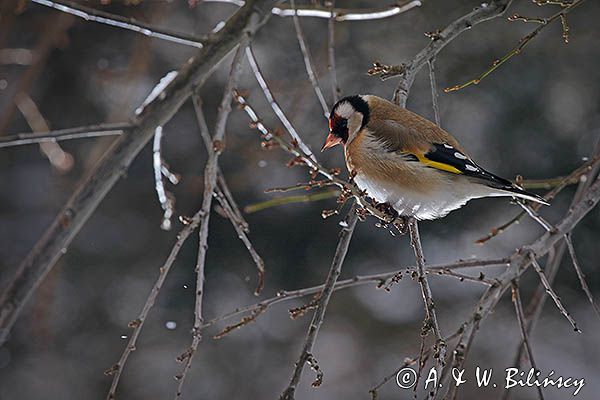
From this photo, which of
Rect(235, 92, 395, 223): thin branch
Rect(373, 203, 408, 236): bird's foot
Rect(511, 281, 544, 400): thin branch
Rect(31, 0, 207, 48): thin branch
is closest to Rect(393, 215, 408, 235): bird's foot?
Rect(373, 203, 408, 236): bird's foot

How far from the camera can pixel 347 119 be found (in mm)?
2895

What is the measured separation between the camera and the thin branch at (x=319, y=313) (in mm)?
1831

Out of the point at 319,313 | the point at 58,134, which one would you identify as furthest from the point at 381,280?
the point at 58,134

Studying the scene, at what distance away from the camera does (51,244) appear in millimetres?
2377

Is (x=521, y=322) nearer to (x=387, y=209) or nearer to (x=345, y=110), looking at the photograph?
(x=387, y=209)

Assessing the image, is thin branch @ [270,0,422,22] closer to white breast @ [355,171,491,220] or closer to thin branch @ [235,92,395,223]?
white breast @ [355,171,491,220]

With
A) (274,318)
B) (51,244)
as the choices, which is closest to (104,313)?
(274,318)

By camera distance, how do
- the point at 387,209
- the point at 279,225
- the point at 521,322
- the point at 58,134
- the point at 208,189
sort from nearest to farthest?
the point at 521,322
the point at 208,189
the point at 58,134
the point at 387,209
the point at 279,225

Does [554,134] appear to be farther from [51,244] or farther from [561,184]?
[51,244]

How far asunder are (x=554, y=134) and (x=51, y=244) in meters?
4.79

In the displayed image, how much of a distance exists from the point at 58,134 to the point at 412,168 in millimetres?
1126

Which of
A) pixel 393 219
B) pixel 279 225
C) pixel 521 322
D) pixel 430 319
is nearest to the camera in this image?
pixel 430 319

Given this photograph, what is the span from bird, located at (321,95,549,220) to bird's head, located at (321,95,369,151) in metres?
0.06

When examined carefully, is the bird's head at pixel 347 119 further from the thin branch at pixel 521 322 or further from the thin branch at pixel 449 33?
the thin branch at pixel 521 322
